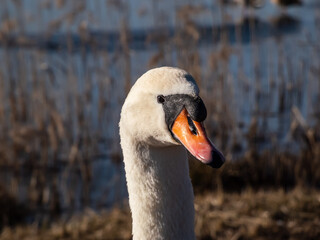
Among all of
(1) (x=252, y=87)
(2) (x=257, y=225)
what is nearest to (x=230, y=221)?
(2) (x=257, y=225)

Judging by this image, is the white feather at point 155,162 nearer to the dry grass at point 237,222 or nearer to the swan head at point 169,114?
the swan head at point 169,114

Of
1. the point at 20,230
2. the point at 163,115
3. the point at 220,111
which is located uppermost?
the point at 163,115

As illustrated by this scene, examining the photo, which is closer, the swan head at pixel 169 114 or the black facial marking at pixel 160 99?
the swan head at pixel 169 114

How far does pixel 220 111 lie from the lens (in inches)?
249

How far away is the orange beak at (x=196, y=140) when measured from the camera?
1.92 meters

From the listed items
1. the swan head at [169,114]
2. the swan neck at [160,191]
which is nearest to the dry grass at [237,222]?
the swan neck at [160,191]

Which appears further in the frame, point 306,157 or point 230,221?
point 306,157

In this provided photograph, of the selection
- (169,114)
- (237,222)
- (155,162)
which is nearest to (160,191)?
(155,162)

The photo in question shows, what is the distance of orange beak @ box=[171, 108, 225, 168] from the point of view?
192 cm

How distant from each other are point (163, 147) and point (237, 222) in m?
2.23

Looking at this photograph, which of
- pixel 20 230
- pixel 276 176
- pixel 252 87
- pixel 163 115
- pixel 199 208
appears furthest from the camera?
pixel 252 87

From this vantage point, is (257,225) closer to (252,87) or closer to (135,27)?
(252,87)

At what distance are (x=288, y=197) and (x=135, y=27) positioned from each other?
7.59m

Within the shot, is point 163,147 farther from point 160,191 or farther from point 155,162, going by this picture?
point 160,191
